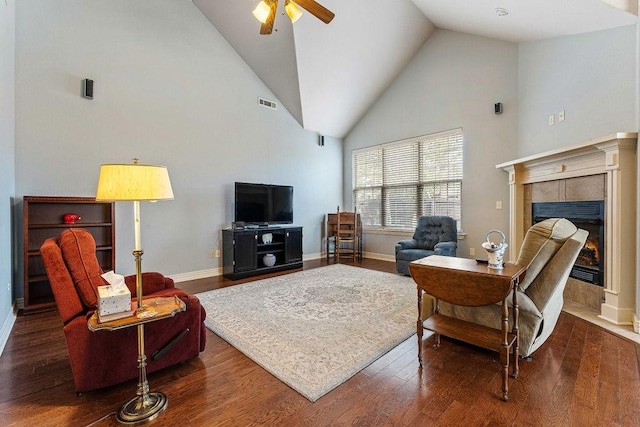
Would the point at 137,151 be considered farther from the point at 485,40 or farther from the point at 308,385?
the point at 485,40

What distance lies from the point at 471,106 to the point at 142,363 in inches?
205

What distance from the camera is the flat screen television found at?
15.2 feet

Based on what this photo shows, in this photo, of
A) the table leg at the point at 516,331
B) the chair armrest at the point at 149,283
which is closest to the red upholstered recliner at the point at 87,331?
the chair armrest at the point at 149,283

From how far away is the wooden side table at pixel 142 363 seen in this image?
1437 millimetres

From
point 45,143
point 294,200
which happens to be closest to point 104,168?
point 45,143

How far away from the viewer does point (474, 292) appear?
5.96 feet

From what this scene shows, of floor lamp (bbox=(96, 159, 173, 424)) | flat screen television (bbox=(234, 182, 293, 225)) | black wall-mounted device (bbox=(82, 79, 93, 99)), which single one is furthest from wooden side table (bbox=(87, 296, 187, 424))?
black wall-mounted device (bbox=(82, 79, 93, 99))

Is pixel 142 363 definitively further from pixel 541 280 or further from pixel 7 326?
pixel 541 280

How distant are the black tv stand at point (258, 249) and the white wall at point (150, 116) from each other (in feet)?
1.09

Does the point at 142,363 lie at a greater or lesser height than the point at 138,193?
lesser

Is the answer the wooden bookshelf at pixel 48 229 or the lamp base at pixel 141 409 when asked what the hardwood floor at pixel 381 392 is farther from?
the wooden bookshelf at pixel 48 229

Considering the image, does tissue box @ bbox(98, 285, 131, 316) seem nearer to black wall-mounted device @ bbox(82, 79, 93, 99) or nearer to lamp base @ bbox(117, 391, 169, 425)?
lamp base @ bbox(117, 391, 169, 425)

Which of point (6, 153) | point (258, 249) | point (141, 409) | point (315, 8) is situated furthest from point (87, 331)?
point (258, 249)

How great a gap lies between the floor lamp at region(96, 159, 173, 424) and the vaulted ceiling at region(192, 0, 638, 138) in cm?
331
